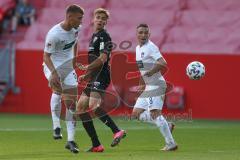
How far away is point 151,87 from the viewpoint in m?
13.7

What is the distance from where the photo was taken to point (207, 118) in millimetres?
21844

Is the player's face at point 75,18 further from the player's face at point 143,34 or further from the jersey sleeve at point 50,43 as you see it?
the player's face at point 143,34

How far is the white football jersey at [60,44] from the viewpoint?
503 inches

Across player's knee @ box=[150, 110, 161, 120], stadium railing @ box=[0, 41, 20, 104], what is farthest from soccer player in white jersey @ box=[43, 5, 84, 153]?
stadium railing @ box=[0, 41, 20, 104]

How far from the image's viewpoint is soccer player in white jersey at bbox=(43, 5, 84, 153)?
12.6 m

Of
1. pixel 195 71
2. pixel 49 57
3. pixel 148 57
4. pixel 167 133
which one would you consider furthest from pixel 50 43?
pixel 195 71

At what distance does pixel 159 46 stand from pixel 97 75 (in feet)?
35.2

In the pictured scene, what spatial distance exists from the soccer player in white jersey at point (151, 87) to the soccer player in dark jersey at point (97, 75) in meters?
0.55

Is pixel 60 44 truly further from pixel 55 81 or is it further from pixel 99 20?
pixel 99 20

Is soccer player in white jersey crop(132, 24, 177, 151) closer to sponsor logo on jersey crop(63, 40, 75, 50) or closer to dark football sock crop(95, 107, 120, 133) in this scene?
dark football sock crop(95, 107, 120, 133)

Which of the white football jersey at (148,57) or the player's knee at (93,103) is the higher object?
the white football jersey at (148,57)

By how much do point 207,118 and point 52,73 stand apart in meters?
9.70

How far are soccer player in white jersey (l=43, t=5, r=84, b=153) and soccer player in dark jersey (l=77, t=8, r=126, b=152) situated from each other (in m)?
0.20

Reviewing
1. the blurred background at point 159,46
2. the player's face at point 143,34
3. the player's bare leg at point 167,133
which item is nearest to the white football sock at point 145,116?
the player's bare leg at point 167,133
